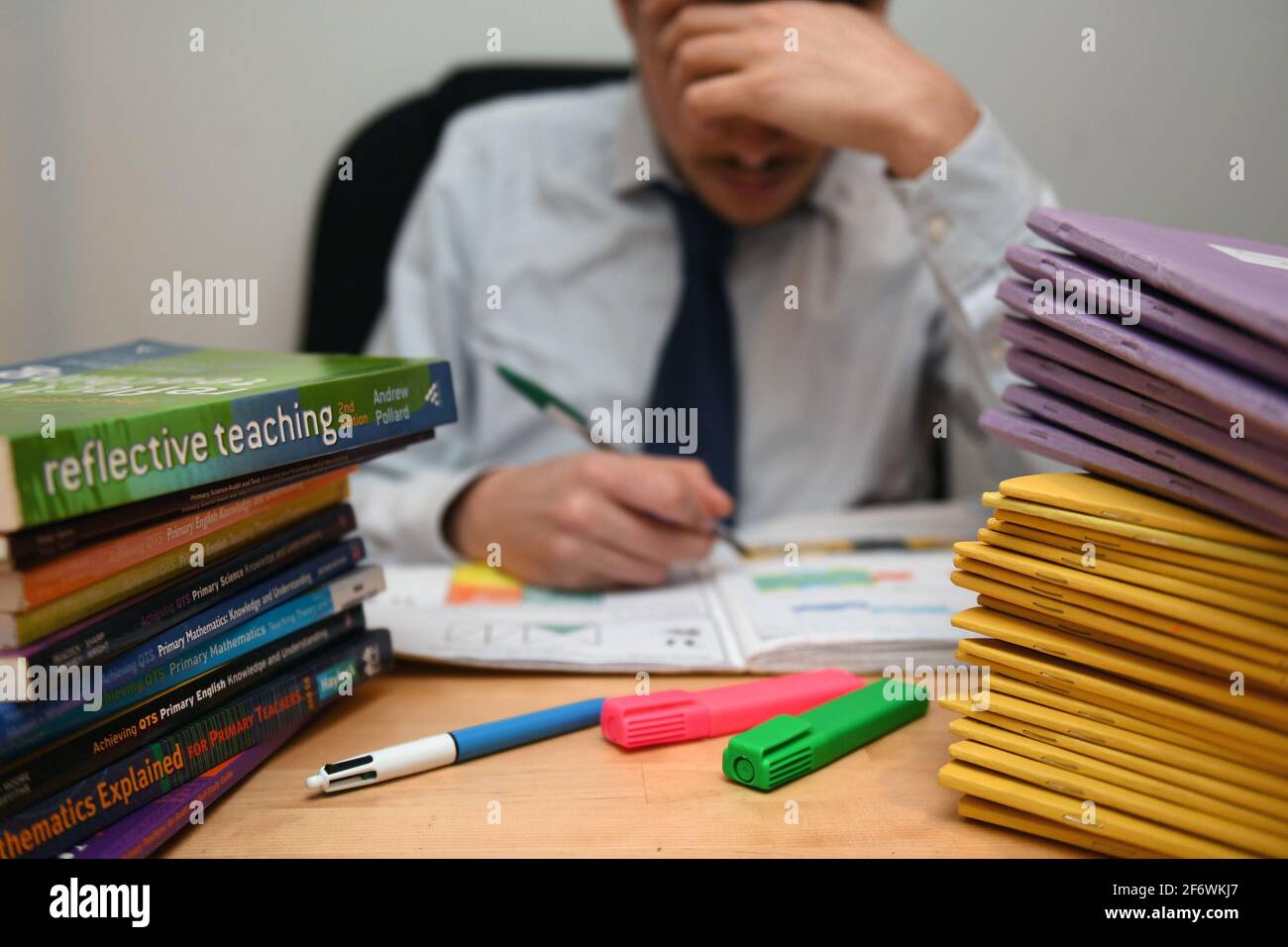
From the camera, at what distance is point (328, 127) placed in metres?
1.44

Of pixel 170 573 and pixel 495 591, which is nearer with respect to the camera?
pixel 170 573

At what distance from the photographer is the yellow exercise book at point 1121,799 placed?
0.46 metres

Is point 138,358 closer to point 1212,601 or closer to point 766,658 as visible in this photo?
point 766,658

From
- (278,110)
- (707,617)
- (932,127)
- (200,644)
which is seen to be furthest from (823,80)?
(278,110)

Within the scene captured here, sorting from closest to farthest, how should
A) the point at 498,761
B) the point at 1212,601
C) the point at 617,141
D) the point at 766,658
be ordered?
the point at 1212,601 < the point at 498,761 < the point at 766,658 < the point at 617,141

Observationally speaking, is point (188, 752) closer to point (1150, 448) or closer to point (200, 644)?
point (200, 644)

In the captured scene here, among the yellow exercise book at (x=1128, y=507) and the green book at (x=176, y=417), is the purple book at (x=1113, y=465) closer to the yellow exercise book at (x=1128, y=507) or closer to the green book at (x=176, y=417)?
the yellow exercise book at (x=1128, y=507)

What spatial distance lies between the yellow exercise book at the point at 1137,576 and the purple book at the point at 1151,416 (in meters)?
0.05

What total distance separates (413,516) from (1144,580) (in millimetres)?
697

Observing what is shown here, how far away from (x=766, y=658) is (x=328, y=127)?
42.8 inches

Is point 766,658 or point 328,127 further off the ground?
point 328,127

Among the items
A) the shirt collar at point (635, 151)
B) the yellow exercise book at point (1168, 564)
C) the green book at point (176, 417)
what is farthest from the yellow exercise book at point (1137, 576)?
the shirt collar at point (635, 151)

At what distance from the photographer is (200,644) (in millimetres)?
541

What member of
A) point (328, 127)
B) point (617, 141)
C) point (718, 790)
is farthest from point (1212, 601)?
point (328, 127)
